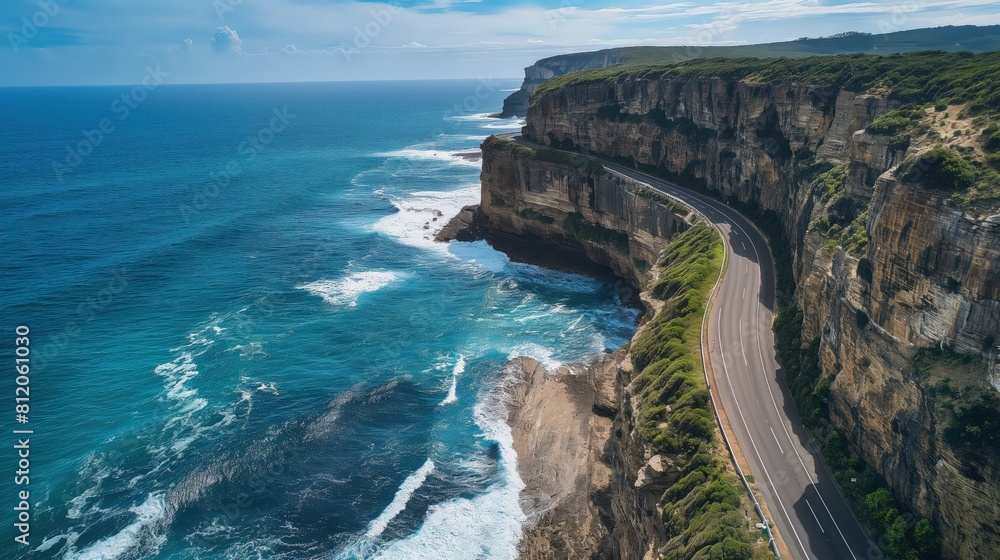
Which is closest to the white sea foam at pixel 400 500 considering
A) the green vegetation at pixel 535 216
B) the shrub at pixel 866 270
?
the shrub at pixel 866 270

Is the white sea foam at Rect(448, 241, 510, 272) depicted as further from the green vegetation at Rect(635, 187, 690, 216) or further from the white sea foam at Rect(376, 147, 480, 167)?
the white sea foam at Rect(376, 147, 480, 167)

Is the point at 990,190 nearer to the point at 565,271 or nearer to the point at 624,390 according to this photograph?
the point at 624,390

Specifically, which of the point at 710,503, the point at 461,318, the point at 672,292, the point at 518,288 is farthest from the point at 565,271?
the point at 710,503

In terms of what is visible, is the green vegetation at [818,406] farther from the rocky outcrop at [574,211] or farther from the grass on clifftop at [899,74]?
the rocky outcrop at [574,211]

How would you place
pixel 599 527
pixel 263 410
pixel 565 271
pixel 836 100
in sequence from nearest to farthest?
pixel 599 527, pixel 263 410, pixel 836 100, pixel 565 271

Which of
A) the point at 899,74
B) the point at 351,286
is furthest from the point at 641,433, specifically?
the point at 351,286

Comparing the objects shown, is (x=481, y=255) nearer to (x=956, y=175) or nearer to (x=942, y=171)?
(x=942, y=171)
